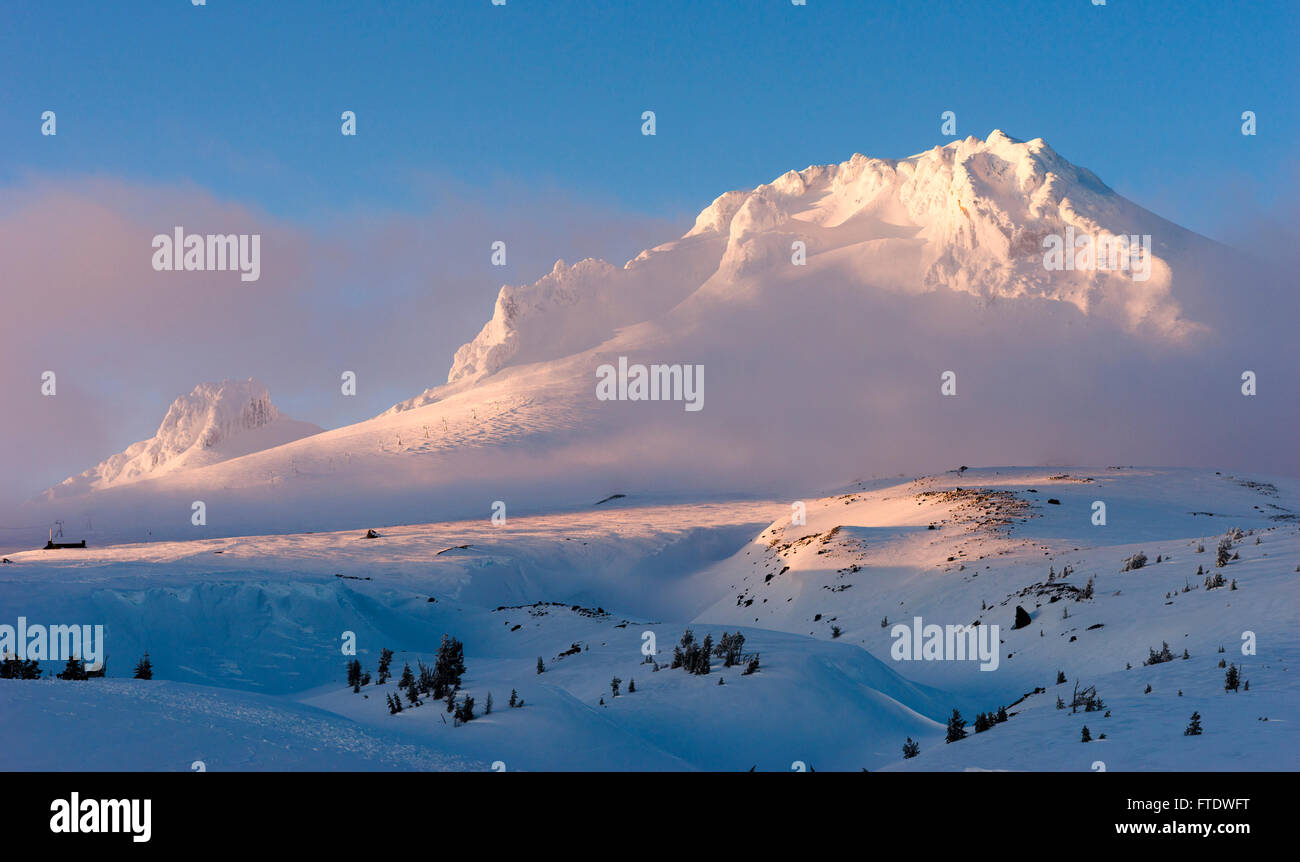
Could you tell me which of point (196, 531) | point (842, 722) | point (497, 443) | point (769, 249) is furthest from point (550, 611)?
point (769, 249)

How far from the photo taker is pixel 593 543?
162ft

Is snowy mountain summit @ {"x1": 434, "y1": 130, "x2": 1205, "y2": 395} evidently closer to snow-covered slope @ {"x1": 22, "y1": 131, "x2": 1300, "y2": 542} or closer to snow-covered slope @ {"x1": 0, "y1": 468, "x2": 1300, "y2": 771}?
snow-covered slope @ {"x1": 22, "y1": 131, "x2": 1300, "y2": 542}

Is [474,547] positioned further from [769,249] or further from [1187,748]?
[769,249]

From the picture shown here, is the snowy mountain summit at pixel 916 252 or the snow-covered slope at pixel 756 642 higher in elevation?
the snowy mountain summit at pixel 916 252

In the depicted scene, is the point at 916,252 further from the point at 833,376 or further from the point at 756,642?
the point at 756,642

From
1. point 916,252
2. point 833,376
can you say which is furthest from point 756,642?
point 916,252

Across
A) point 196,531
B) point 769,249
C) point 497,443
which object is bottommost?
point 196,531

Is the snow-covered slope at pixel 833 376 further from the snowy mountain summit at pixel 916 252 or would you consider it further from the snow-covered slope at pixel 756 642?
the snow-covered slope at pixel 756 642

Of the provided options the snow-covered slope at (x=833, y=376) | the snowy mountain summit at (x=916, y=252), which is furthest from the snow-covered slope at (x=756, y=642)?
the snowy mountain summit at (x=916, y=252)

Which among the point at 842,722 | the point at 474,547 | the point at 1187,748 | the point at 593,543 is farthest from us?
the point at 593,543
